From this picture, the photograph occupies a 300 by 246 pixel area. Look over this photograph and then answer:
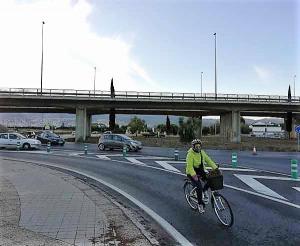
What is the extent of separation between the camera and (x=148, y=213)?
991 centimetres

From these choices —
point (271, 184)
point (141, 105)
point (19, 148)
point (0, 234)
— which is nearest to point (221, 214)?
point (0, 234)

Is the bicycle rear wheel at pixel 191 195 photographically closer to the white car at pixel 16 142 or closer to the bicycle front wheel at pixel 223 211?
the bicycle front wheel at pixel 223 211

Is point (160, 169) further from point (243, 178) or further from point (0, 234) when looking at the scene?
point (0, 234)

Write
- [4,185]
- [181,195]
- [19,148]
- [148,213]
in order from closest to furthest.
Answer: [148,213], [181,195], [4,185], [19,148]

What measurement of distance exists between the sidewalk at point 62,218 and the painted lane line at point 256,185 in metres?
4.78

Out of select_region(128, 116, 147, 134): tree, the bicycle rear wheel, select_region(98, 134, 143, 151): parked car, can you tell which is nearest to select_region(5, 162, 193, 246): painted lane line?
the bicycle rear wheel

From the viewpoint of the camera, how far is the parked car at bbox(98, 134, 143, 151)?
3572 centimetres

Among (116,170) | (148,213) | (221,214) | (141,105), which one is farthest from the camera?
(141,105)

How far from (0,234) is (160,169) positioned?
1301cm

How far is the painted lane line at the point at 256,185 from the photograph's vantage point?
1265 centimetres

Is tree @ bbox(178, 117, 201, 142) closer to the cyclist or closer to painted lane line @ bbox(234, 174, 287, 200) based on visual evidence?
painted lane line @ bbox(234, 174, 287, 200)

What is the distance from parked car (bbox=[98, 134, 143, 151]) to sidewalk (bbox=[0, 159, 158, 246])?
21.7 metres

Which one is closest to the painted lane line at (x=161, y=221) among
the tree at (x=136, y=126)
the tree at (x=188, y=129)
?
the tree at (x=188, y=129)

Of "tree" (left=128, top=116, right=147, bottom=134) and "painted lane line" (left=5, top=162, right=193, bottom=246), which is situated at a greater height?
"tree" (left=128, top=116, right=147, bottom=134)
